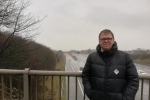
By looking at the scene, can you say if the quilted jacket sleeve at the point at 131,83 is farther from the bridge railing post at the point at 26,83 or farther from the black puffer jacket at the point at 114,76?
the bridge railing post at the point at 26,83

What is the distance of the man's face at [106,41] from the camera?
276 cm

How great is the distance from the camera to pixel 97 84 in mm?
2783

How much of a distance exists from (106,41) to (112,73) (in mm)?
470

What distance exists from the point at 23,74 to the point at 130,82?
1907 millimetres

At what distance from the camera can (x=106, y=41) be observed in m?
2.77

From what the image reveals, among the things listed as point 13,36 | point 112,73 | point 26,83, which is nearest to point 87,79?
point 112,73

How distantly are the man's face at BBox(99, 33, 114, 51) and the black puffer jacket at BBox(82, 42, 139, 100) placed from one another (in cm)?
6

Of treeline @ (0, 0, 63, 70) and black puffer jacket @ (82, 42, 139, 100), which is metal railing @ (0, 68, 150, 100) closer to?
black puffer jacket @ (82, 42, 139, 100)

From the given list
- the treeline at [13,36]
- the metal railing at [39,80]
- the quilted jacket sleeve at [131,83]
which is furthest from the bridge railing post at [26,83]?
the treeline at [13,36]

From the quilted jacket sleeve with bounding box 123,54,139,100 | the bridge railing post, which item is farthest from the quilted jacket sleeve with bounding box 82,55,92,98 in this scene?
the bridge railing post

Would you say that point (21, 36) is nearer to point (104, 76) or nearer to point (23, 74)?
point (23, 74)

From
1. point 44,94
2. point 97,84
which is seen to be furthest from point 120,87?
point 44,94

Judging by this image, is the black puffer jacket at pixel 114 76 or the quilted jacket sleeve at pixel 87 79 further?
the quilted jacket sleeve at pixel 87 79

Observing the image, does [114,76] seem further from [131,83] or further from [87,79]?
[87,79]
